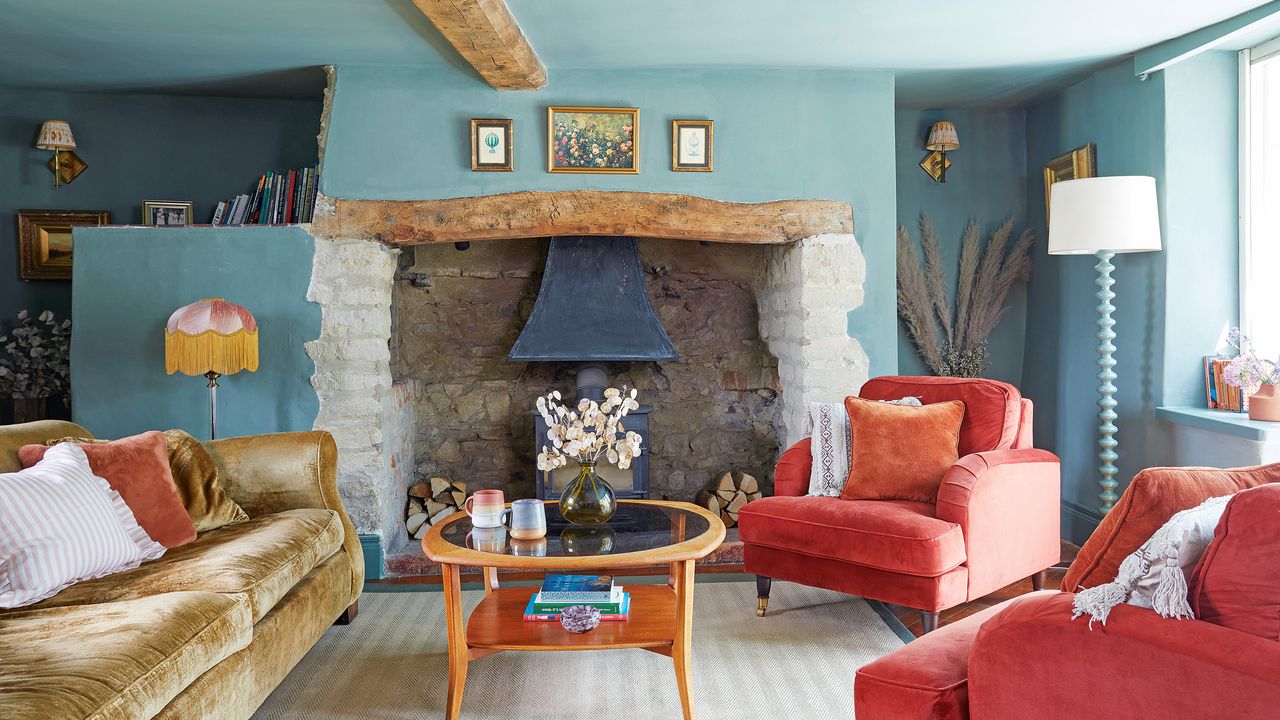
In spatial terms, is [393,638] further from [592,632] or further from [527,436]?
[527,436]

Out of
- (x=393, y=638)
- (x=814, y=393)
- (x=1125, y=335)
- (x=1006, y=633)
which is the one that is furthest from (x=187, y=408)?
(x=1125, y=335)

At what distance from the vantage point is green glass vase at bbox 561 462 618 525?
8.61ft

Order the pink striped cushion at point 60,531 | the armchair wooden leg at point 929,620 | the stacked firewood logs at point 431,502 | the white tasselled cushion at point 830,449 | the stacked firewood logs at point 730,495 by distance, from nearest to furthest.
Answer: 1. the pink striped cushion at point 60,531
2. the armchair wooden leg at point 929,620
3. the white tasselled cushion at point 830,449
4. the stacked firewood logs at point 431,502
5. the stacked firewood logs at point 730,495

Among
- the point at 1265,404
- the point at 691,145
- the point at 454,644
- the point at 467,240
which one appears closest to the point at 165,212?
the point at 467,240

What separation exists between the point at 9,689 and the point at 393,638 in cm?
154

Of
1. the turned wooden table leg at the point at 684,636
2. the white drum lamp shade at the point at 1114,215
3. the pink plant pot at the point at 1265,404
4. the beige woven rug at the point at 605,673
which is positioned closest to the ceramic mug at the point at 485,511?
the beige woven rug at the point at 605,673

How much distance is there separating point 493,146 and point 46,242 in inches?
100.0

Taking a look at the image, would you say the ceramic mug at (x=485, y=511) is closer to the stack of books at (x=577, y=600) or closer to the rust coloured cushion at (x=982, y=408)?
the stack of books at (x=577, y=600)

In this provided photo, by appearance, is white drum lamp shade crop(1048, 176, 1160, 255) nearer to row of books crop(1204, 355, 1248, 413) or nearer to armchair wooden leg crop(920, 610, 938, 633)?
row of books crop(1204, 355, 1248, 413)

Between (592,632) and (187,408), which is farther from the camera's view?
(187,408)

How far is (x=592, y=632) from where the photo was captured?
2.42 metres

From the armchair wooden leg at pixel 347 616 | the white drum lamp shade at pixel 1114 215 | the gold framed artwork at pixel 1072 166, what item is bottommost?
the armchair wooden leg at pixel 347 616

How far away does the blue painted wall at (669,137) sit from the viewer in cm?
387

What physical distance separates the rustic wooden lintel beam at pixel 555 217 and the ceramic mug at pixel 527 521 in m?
1.72
